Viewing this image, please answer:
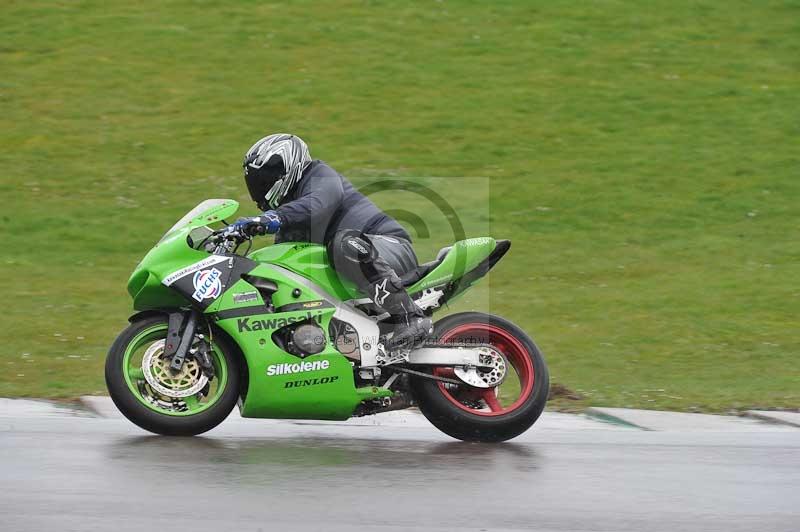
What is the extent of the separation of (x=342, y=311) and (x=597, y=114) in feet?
47.6

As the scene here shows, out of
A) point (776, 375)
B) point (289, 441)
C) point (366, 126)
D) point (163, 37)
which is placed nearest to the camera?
point (289, 441)

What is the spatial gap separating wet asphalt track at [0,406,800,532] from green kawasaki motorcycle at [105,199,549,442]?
0.24 m

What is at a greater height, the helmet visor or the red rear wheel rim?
the helmet visor

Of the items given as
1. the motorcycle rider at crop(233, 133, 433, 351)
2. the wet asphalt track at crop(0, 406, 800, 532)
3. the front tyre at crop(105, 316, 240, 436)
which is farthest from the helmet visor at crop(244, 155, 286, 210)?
the wet asphalt track at crop(0, 406, 800, 532)

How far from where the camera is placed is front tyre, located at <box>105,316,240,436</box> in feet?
24.7

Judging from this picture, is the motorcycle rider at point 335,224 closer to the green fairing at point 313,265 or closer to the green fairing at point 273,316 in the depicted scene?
the green fairing at point 313,265

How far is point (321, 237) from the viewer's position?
812cm

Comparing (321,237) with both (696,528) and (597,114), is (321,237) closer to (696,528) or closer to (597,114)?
(696,528)

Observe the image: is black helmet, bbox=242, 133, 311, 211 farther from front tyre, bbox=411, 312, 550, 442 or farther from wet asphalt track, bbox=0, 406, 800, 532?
wet asphalt track, bbox=0, 406, 800, 532

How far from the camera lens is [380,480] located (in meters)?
6.49

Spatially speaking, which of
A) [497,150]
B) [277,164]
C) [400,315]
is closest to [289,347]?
[400,315]

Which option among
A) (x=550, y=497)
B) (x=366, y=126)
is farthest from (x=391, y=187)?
(x=550, y=497)

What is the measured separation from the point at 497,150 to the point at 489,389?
40.3 feet

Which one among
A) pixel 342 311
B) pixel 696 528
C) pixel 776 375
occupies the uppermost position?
pixel 342 311
